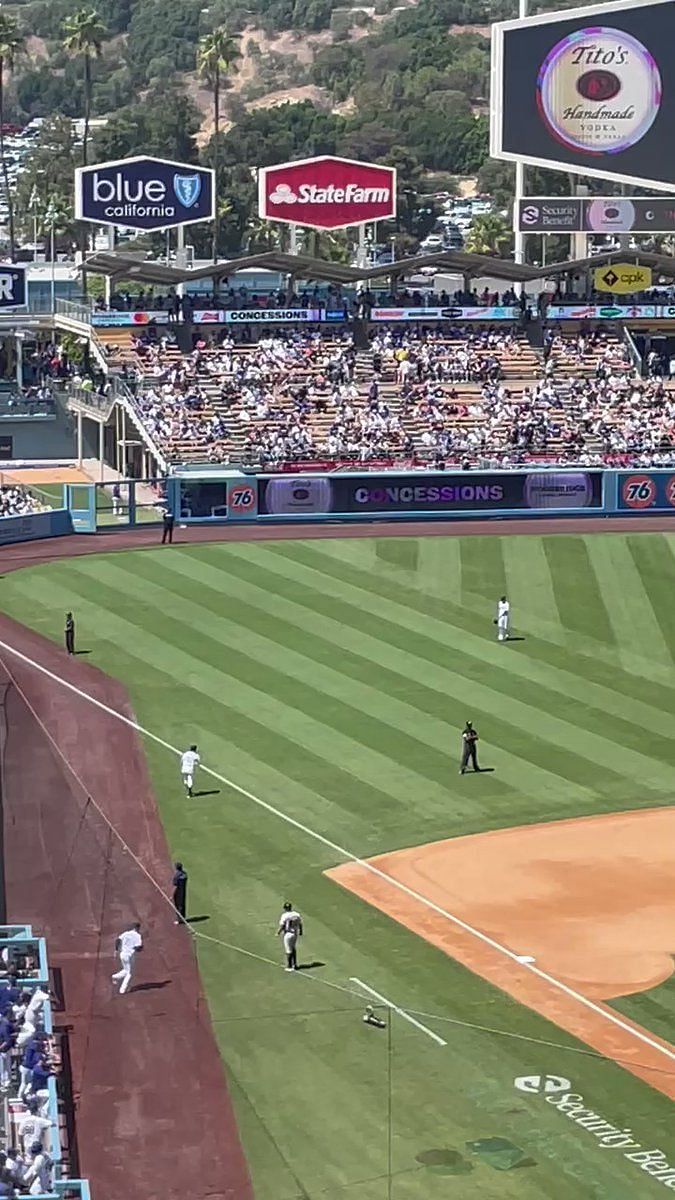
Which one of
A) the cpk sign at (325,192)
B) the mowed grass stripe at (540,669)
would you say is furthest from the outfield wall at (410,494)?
the cpk sign at (325,192)

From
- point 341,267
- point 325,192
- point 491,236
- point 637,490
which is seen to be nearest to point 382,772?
point 637,490

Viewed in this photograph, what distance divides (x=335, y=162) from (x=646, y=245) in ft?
197

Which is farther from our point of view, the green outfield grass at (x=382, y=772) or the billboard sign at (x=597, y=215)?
the billboard sign at (x=597, y=215)

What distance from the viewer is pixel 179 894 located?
124 feet

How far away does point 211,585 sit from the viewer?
6550 centimetres

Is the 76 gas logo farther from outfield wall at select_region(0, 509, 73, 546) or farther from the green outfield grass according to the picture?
outfield wall at select_region(0, 509, 73, 546)

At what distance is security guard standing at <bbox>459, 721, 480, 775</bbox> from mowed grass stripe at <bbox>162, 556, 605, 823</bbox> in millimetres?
668

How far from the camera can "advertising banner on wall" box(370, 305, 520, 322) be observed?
9294 centimetres

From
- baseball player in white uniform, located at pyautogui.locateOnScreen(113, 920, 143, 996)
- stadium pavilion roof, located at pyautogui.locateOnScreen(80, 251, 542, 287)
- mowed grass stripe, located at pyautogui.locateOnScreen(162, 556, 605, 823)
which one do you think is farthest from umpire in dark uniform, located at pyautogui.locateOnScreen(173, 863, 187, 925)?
stadium pavilion roof, located at pyautogui.locateOnScreen(80, 251, 542, 287)

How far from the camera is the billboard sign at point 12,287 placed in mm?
87000

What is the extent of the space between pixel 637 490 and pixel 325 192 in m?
24.0

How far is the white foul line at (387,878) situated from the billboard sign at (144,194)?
132ft

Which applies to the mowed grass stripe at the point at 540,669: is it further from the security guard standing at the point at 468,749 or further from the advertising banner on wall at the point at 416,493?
the advertising banner on wall at the point at 416,493

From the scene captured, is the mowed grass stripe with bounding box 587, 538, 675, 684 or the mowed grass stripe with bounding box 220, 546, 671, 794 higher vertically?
the mowed grass stripe with bounding box 587, 538, 675, 684
